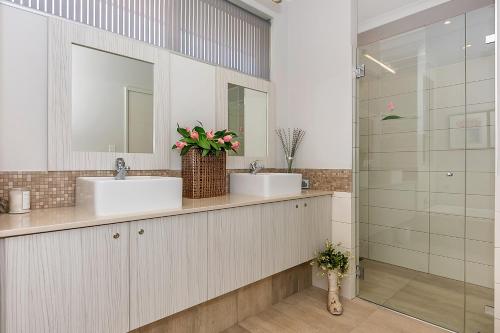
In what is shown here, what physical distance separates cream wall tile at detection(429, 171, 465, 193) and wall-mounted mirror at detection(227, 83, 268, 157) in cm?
134

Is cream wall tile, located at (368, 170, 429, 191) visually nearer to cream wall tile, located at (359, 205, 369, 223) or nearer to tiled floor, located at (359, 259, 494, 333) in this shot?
cream wall tile, located at (359, 205, 369, 223)

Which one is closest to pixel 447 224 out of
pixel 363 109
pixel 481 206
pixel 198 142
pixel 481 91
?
pixel 481 206

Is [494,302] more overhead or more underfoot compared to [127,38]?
more underfoot

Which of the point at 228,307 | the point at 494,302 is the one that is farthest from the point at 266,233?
the point at 494,302

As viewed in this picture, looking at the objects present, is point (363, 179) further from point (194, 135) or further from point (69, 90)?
point (69, 90)

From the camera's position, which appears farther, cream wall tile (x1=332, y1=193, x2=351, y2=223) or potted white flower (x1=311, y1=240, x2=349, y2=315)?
cream wall tile (x1=332, y1=193, x2=351, y2=223)

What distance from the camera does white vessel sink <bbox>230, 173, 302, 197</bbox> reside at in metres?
2.03

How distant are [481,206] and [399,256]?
0.70 meters

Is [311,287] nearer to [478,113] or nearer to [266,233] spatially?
[266,233]

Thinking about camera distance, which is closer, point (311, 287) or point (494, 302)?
point (494, 302)

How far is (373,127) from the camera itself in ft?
7.76

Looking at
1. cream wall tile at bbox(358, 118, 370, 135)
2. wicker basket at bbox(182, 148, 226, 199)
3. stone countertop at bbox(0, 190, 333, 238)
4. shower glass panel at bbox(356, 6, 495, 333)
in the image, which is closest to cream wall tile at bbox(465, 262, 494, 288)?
shower glass panel at bbox(356, 6, 495, 333)

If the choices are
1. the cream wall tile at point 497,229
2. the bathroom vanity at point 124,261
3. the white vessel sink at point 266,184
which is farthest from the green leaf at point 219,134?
the cream wall tile at point 497,229

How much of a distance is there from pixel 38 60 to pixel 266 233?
164 centimetres
